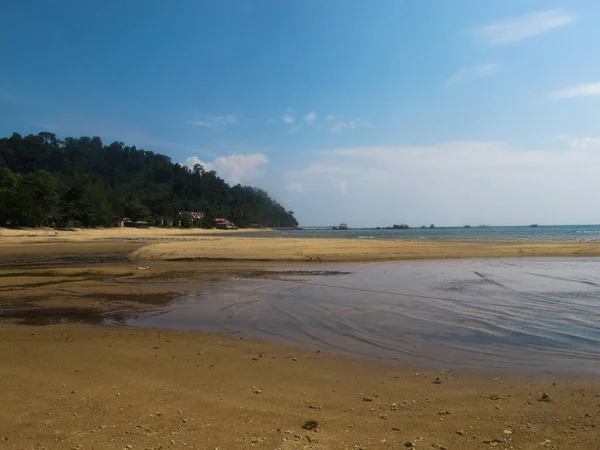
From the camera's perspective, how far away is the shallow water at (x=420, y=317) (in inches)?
305

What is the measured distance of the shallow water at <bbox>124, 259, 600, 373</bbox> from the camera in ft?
25.4

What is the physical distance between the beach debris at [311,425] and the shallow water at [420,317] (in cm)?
312

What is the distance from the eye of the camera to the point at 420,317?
1088 cm

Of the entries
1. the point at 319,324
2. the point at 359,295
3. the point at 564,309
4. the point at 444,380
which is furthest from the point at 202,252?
the point at 444,380

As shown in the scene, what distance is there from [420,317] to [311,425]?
23.1 feet

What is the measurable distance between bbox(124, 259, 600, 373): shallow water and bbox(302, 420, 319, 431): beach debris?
3.12 meters

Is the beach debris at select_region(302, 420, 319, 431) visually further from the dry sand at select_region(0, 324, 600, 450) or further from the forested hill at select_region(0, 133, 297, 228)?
the forested hill at select_region(0, 133, 297, 228)

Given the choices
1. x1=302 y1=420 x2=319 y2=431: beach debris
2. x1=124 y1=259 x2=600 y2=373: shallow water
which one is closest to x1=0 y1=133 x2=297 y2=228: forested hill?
x1=124 y1=259 x2=600 y2=373: shallow water

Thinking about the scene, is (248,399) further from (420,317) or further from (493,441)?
(420,317)

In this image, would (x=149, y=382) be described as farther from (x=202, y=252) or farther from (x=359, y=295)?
(x=202, y=252)

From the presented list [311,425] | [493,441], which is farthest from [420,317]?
[311,425]

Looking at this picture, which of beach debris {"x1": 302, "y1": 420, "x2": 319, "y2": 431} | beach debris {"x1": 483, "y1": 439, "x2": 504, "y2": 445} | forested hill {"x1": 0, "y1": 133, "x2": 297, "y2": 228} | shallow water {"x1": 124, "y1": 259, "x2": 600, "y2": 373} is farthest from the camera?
forested hill {"x1": 0, "y1": 133, "x2": 297, "y2": 228}

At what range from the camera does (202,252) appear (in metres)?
32.4

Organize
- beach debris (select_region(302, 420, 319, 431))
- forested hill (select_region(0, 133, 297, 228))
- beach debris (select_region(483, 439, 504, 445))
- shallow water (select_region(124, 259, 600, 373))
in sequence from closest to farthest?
1. beach debris (select_region(483, 439, 504, 445))
2. beach debris (select_region(302, 420, 319, 431))
3. shallow water (select_region(124, 259, 600, 373))
4. forested hill (select_region(0, 133, 297, 228))
